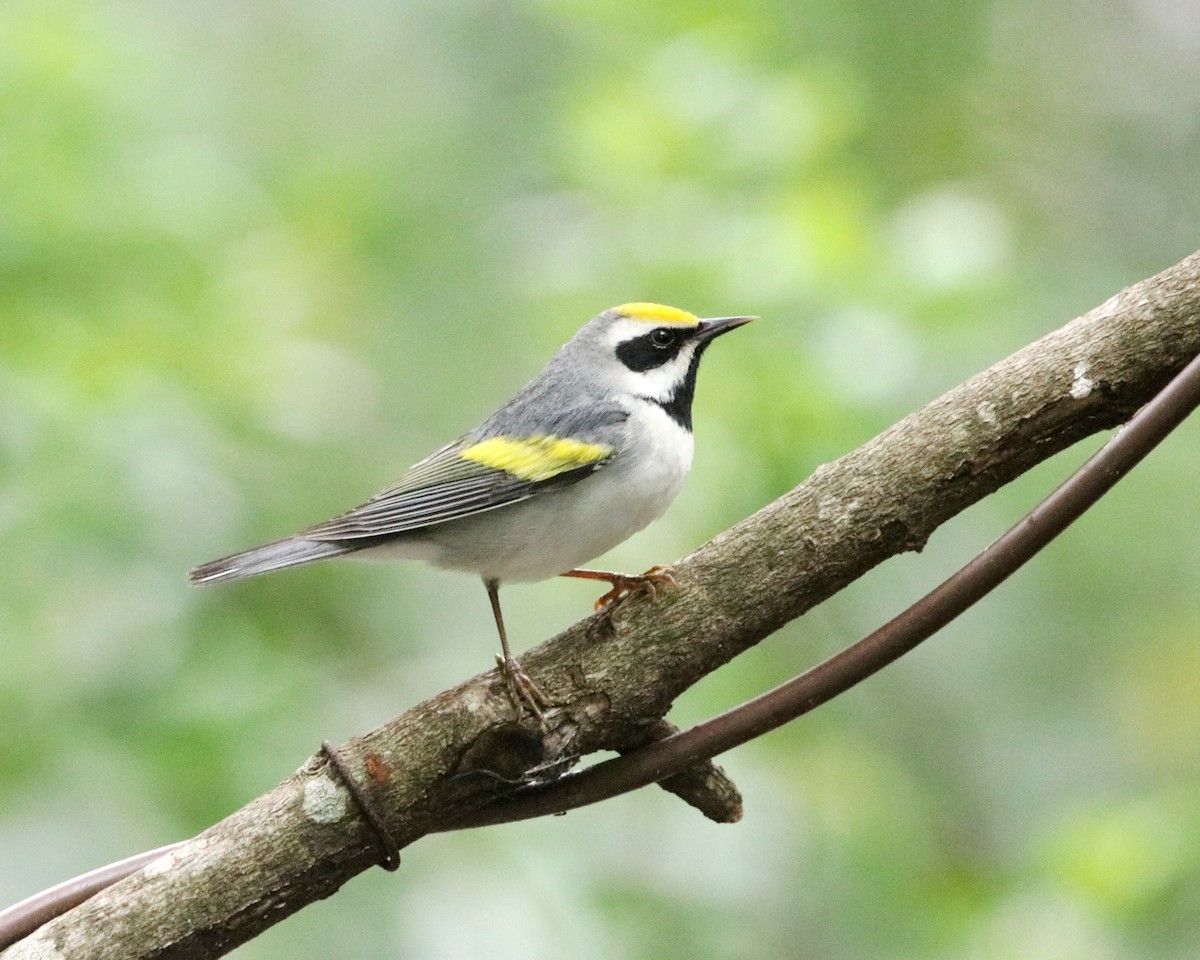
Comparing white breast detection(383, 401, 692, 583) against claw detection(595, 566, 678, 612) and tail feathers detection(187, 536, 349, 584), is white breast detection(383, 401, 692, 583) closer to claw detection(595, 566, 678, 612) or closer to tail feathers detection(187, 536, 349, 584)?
tail feathers detection(187, 536, 349, 584)

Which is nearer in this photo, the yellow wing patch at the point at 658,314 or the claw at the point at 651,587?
the claw at the point at 651,587

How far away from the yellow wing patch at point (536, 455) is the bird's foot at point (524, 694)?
41.8 inches

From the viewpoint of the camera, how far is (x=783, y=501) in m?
2.31

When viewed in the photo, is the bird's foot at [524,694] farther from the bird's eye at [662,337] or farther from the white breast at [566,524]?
the bird's eye at [662,337]

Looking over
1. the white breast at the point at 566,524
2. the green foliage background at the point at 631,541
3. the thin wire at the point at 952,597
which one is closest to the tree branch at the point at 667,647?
the thin wire at the point at 952,597

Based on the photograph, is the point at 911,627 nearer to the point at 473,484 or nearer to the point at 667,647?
the point at 667,647

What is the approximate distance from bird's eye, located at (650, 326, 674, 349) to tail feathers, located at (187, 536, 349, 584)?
44.4 inches

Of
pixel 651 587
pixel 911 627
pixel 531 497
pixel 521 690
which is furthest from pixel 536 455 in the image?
pixel 911 627

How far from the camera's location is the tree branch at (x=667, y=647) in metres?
2.15

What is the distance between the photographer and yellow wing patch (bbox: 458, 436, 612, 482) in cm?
333

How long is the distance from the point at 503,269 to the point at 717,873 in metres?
3.24

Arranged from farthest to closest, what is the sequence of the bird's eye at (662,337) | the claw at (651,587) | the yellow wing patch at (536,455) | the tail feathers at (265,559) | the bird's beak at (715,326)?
1. the bird's eye at (662,337)
2. the bird's beak at (715,326)
3. the yellow wing patch at (536,455)
4. the tail feathers at (265,559)
5. the claw at (651,587)

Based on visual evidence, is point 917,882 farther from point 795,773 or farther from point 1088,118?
point 1088,118

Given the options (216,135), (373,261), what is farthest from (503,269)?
(216,135)
